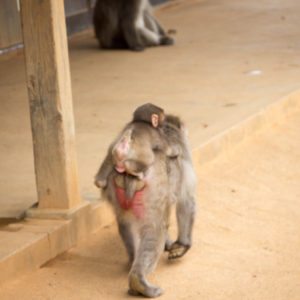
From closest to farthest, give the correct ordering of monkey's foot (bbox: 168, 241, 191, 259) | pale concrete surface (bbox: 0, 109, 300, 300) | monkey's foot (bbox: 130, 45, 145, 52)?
pale concrete surface (bbox: 0, 109, 300, 300) → monkey's foot (bbox: 168, 241, 191, 259) → monkey's foot (bbox: 130, 45, 145, 52)

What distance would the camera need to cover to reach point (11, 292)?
5.48 m

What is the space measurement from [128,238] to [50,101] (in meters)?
1.01

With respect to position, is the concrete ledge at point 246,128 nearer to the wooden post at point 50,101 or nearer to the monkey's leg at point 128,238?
the wooden post at point 50,101

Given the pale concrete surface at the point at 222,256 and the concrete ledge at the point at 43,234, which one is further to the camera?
the concrete ledge at the point at 43,234

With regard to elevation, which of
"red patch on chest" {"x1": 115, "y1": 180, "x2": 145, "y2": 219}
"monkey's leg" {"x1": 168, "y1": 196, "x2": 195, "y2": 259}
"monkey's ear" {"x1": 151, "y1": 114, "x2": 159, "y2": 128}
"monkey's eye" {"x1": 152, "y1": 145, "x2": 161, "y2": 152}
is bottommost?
"monkey's leg" {"x1": 168, "y1": 196, "x2": 195, "y2": 259}

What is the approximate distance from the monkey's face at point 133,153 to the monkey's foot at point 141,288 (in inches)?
21.5

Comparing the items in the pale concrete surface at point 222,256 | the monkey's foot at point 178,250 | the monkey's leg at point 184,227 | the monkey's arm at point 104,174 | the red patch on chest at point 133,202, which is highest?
the monkey's arm at point 104,174

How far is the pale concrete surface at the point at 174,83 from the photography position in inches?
306

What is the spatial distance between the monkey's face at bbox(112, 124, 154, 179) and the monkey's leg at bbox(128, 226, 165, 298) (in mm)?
332

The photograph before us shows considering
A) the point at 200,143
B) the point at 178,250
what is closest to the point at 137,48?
the point at 200,143

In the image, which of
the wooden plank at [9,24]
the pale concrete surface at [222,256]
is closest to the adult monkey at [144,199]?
the pale concrete surface at [222,256]

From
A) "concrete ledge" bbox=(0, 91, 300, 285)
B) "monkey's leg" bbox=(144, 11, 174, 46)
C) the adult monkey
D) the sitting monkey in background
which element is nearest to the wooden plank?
the sitting monkey in background

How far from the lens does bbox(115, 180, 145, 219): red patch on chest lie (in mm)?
5378

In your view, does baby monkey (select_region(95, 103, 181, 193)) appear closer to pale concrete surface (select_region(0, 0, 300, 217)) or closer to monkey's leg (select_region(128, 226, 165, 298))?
monkey's leg (select_region(128, 226, 165, 298))
